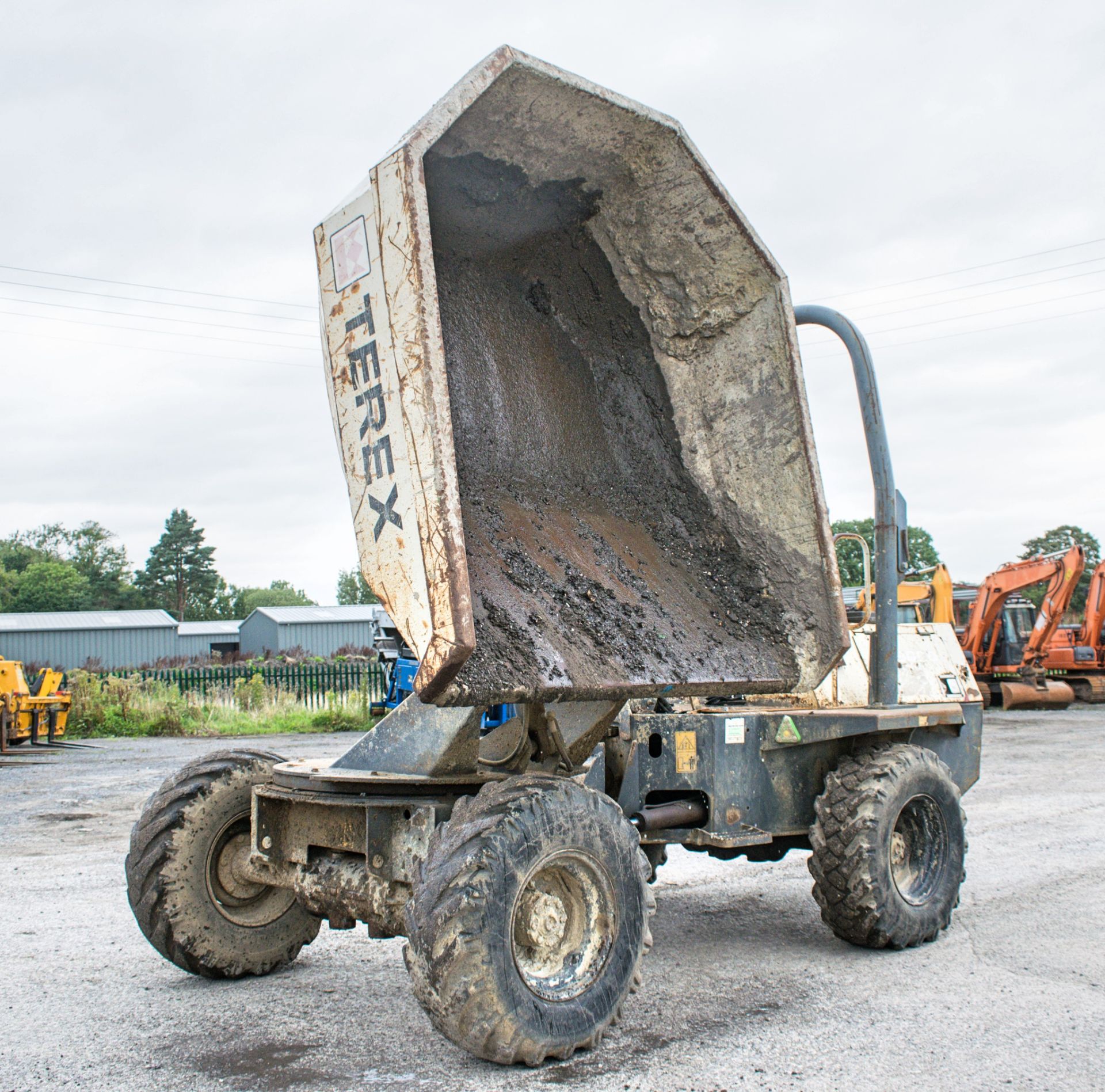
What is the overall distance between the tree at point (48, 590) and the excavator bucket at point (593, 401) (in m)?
76.2

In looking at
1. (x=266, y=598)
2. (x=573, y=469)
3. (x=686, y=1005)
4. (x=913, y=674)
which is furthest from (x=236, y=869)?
(x=266, y=598)

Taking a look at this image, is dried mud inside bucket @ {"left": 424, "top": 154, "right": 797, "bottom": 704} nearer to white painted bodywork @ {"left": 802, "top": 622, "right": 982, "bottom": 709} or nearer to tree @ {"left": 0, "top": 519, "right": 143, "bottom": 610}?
white painted bodywork @ {"left": 802, "top": 622, "right": 982, "bottom": 709}

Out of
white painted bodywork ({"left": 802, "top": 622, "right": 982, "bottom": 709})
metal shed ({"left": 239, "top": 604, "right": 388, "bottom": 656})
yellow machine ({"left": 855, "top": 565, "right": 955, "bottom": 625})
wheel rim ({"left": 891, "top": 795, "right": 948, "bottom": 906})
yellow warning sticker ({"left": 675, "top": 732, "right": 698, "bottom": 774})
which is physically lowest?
wheel rim ({"left": 891, "top": 795, "right": 948, "bottom": 906})

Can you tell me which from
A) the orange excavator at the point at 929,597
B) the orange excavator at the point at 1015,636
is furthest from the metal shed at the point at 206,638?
the orange excavator at the point at 929,597

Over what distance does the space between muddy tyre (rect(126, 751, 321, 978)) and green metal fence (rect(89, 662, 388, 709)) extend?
52.4 feet

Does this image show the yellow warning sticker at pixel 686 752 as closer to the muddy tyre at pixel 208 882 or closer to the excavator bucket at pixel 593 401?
the excavator bucket at pixel 593 401

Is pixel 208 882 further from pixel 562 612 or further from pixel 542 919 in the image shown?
pixel 562 612

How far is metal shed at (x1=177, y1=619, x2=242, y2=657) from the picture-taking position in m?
55.7

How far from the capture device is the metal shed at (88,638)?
4897cm

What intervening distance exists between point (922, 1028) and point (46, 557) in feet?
288

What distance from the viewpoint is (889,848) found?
5.08 meters

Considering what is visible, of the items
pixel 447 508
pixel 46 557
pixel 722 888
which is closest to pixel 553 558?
pixel 447 508

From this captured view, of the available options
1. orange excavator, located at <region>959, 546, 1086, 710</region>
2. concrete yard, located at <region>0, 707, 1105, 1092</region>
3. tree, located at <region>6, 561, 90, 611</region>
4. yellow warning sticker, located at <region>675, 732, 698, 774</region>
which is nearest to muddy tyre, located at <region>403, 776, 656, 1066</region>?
concrete yard, located at <region>0, 707, 1105, 1092</region>

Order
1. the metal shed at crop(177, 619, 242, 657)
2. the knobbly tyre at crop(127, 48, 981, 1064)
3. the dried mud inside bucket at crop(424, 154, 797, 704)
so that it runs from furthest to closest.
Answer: the metal shed at crop(177, 619, 242, 657)
the dried mud inside bucket at crop(424, 154, 797, 704)
the knobbly tyre at crop(127, 48, 981, 1064)
